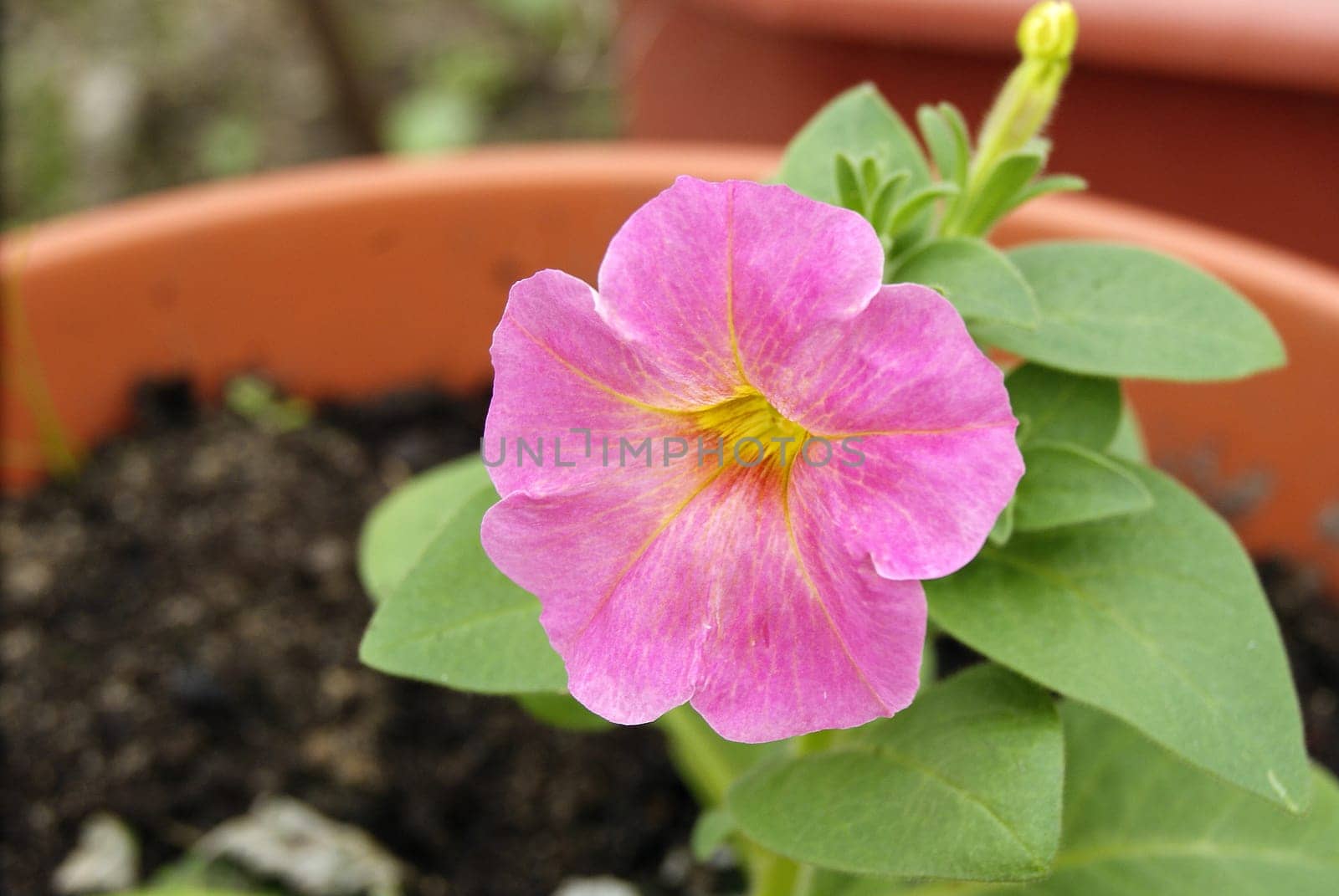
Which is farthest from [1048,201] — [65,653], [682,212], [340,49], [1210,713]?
[340,49]

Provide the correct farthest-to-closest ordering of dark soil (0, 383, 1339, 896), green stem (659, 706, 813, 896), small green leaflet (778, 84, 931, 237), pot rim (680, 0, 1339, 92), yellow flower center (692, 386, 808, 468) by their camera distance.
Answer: pot rim (680, 0, 1339, 92), dark soil (0, 383, 1339, 896), green stem (659, 706, 813, 896), small green leaflet (778, 84, 931, 237), yellow flower center (692, 386, 808, 468)

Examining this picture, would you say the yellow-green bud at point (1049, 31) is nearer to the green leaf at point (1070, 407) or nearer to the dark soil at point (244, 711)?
the green leaf at point (1070, 407)

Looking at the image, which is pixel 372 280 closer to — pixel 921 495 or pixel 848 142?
pixel 848 142

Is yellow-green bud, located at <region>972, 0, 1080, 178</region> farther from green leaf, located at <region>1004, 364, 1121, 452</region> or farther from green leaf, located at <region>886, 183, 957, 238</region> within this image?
green leaf, located at <region>1004, 364, 1121, 452</region>

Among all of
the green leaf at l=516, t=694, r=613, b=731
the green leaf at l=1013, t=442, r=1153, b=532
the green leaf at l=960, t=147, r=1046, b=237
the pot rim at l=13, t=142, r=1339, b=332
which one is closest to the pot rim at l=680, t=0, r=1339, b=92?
the pot rim at l=13, t=142, r=1339, b=332

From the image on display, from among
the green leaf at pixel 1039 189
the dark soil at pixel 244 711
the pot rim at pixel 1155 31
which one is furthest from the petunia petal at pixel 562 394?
the pot rim at pixel 1155 31
